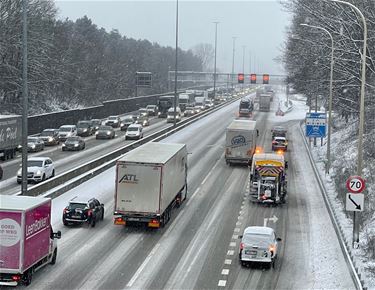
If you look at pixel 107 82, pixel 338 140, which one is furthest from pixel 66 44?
pixel 338 140

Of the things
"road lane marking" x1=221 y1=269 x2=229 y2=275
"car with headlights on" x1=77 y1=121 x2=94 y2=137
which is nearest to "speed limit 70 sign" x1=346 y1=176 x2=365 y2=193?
"road lane marking" x1=221 y1=269 x2=229 y2=275

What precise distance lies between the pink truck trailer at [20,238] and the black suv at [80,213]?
8.00m

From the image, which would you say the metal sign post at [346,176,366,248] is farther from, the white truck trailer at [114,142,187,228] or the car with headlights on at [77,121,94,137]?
the car with headlights on at [77,121,94,137]

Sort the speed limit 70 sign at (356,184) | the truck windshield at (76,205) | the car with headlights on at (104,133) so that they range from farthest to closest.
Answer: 1. the car with headlights on at (104,133)
2. the truck windshield at (76,205)
3. the speed limit 70 sign at (356,184)

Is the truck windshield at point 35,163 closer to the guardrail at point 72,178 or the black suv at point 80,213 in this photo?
the guardrail at point 72,178

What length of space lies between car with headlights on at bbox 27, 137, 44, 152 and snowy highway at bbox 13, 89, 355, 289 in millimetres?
13902

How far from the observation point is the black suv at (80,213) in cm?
2947

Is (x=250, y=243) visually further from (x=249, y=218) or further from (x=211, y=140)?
(x=211, y=140)

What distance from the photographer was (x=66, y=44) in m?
108

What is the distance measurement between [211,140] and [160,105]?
35.1 metres

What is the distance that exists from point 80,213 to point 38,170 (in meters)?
11.7

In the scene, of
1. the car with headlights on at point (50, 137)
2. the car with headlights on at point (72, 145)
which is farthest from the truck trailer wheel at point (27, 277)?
the car with headlights on at point (50, 137)

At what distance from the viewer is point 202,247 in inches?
1050

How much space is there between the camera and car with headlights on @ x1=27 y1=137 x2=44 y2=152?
54469 millimetres
